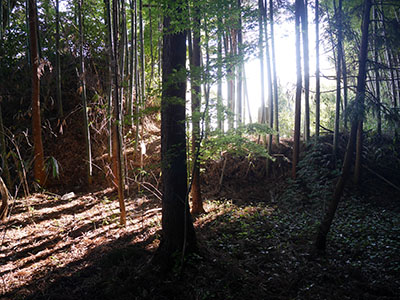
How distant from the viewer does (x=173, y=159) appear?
3.49 meters

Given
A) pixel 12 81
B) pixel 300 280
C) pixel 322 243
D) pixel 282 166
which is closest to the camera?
pixel 300 280

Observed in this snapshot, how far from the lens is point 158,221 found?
534 cm

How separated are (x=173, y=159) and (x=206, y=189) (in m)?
4.38

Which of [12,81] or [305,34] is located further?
[12,81]

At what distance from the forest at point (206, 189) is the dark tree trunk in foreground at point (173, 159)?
2 cm

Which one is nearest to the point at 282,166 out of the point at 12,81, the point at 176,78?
the point at 176,78

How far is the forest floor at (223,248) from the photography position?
3.22m

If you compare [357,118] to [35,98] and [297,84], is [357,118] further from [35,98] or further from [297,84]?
[35,98]

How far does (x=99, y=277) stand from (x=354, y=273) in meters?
3.51

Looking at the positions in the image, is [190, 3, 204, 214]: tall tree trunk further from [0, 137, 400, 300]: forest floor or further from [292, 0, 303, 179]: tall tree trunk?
[292, 0, 303, 179]: tall tree trunk

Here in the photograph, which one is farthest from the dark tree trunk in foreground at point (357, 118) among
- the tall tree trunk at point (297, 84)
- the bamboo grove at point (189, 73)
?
the tall tree trunk at point (297, 84)

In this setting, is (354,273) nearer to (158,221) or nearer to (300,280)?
(300,280)

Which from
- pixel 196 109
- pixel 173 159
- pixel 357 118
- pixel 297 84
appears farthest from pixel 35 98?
pixel 357 118

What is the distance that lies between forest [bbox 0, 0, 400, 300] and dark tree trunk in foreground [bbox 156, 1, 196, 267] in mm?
16
